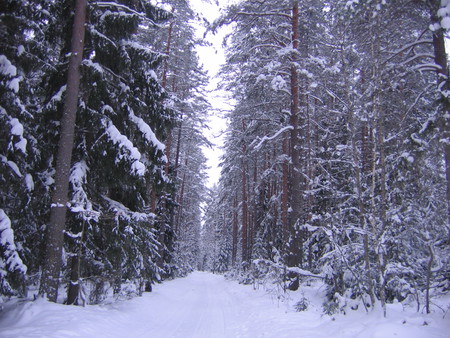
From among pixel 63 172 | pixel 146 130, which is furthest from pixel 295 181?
pixel 63 172

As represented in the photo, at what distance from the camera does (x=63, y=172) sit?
6918mm

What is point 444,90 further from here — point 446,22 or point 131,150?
point 131,150

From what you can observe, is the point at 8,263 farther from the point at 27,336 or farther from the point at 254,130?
the point at 254,130

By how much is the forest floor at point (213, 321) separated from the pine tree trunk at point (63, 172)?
553 mm

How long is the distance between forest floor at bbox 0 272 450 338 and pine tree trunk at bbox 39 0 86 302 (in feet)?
1.82

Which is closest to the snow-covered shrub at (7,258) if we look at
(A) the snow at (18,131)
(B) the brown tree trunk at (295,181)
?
(A) the snow at (18,131)

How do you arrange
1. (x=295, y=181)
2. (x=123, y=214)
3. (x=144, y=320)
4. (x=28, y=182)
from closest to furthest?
(x=28, y=182) → (x=123, y=214) → (x=144, y=320) → (x=295, y=181)

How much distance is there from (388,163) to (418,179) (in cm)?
216

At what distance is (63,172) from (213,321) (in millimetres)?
6012

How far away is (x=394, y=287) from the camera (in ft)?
23.2

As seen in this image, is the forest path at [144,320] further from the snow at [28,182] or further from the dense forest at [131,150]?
the snow at [28,182]

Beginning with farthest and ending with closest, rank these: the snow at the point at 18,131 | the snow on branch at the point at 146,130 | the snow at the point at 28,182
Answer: the snow on branch at the point at 146,130, the snow at the point at 28,182, the snow at the point at 18,131

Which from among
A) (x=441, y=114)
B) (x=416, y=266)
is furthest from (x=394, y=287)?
(x=441, y=114)

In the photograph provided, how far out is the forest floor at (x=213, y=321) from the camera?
5152 millimetres
